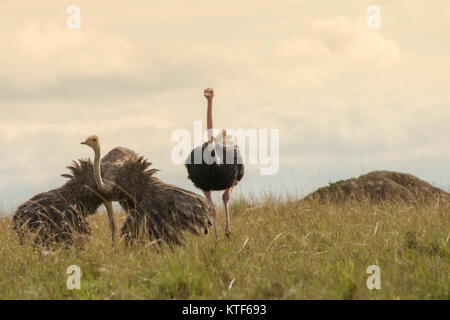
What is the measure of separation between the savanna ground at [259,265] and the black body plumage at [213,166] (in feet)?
3.42

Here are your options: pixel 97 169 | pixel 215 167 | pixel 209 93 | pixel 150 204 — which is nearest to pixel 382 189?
pixel 209 93

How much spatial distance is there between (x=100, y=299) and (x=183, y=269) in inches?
41.7

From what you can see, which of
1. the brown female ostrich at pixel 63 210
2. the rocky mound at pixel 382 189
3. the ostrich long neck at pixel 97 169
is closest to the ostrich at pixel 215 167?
the brown female ostrich at pixel 63 210

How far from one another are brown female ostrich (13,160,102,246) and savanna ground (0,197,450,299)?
15.0 inches

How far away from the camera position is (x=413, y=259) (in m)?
8.25

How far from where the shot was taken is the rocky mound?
16281 millimetres

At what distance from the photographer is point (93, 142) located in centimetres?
988

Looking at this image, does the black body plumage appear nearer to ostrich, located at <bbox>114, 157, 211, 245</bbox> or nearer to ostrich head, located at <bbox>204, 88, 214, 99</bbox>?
ostrich, located at <bbox>114, 157, 211, 245</bbox>

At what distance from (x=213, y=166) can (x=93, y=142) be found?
2311 millimetres

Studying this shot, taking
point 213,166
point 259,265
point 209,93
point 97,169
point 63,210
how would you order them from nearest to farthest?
point 259,265, point 97,169, point 63,210, point 213,166, point 209,93

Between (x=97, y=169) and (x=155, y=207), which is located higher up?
(x=97, y=169)

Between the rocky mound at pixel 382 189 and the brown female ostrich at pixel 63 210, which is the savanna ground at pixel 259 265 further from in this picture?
the rocky mound at pixel 382 189

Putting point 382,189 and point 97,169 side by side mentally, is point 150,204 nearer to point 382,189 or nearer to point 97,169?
point 97,169

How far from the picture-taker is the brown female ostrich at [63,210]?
992 cm
